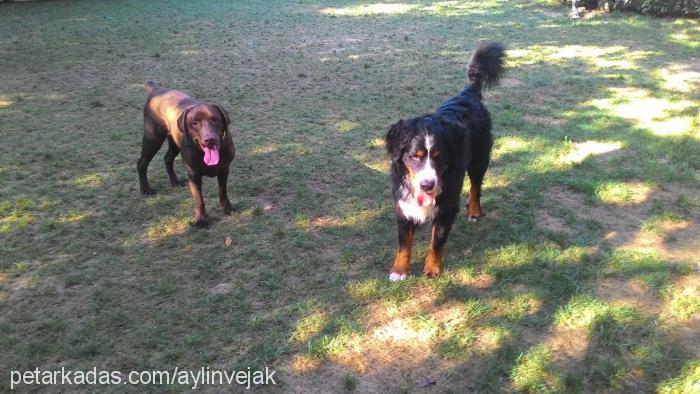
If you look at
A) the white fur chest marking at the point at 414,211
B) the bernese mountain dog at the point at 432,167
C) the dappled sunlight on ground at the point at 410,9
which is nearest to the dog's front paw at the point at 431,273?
the bernese mountain dog at the point at 432,167

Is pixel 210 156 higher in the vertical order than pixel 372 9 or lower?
lower

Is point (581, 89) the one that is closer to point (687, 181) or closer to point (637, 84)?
point (637, 84)

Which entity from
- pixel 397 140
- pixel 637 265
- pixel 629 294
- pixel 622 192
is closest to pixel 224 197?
pixel 397 140

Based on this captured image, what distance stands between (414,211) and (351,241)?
985mm

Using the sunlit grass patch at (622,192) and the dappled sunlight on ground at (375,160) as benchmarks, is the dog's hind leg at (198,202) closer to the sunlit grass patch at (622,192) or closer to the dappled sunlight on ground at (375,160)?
the dappled sunlight on ground at (375,160)

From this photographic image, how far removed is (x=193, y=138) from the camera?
4.16 meters

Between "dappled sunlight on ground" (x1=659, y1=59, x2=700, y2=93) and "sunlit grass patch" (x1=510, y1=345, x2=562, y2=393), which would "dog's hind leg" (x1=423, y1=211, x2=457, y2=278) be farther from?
"dappled sunlight on ground" (x1=659, y1=59, x2=700, y2=93)

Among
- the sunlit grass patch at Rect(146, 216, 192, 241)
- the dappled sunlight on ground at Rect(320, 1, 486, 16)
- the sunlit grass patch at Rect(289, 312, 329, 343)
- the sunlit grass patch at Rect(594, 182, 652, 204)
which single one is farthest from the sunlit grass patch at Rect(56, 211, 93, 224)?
the dappled sunlight on ground at Rect(320, 1, 486, 16)

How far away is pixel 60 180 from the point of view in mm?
5246

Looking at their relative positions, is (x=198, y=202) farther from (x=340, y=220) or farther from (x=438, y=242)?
(x=438, y=242)

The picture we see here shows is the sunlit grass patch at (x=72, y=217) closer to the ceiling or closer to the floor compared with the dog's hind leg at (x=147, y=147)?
closer to the floor

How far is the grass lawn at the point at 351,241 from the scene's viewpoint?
3.02m

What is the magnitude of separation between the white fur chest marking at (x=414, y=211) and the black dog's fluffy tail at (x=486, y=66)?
1735 mm

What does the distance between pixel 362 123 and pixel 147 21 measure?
10.5 meters
